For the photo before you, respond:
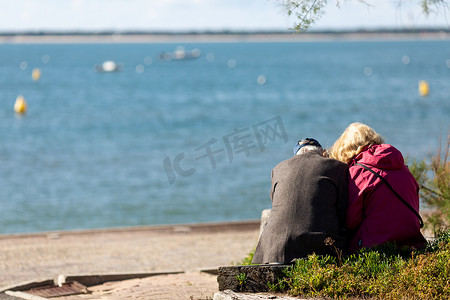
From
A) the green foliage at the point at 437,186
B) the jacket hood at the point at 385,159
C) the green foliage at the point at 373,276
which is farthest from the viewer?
the green foliage at the point at 437,186

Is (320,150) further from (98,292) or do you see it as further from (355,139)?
(98,292)

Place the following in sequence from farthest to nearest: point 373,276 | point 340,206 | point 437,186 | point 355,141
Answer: point 437,186 → point 355,141 → point 340,206 → point 373,276

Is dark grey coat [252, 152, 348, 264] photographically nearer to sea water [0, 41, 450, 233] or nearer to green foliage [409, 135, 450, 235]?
green foliage [409, 135, 450, 235]

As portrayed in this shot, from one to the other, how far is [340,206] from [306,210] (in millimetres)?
329

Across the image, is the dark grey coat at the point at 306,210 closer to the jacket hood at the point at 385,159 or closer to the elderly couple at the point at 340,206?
the elderly couple at the point at 340,206

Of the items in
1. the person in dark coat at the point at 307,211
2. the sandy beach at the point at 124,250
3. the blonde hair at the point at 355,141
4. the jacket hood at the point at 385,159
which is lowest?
the sandy beach at the point at 124,250

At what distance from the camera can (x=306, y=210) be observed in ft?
16.4

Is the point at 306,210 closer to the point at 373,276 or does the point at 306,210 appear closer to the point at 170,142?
the point at 373,276

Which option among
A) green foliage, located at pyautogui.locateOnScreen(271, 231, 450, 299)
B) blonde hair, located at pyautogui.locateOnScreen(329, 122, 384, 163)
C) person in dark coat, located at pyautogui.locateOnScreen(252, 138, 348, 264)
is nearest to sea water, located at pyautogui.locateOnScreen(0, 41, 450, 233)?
blonde hair, located at pyautogui.locateOnScreen(329, 122, 384, 163)

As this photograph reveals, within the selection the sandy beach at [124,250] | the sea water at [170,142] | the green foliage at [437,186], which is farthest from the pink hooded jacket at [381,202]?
the sea water at [170,142]

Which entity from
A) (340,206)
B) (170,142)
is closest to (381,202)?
(340,206)

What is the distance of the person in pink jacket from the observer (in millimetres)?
5039

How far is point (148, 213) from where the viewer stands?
17.0m

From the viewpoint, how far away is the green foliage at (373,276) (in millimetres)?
4523
